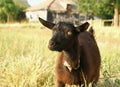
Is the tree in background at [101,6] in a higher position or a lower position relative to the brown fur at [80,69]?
lower

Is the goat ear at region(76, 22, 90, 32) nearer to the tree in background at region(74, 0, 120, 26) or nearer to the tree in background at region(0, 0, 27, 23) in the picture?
the tree in background at region(74, 0, 120, 26)

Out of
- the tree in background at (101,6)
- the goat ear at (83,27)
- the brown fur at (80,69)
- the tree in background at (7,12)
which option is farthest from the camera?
the tree in background at (7,12)

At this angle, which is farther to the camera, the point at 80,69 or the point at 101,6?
the point at 101,6

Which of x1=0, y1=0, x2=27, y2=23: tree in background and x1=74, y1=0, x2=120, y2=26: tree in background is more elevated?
x1=74, y1=0, x2=120, y2=26: tree in background

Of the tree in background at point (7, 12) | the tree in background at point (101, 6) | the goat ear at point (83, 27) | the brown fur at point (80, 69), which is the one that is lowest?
the tree in background at point (7, 12)

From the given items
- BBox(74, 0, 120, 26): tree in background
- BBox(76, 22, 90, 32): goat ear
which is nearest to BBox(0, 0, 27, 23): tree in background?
BBox(74, 0, 120, 26): tree in background

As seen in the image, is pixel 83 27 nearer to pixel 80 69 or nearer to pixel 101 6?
pixel 80 69

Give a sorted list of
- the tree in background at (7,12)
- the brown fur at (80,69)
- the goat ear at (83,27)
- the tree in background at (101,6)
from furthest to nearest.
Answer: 1. the tree in background at (7,12)
2. the tree in background at (101,6)
3. the brown fur at (80,69)
4. the goat ear at (83,27)

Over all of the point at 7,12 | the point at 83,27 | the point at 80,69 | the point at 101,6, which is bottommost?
the point at 7,12

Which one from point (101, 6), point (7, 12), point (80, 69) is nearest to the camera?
point (80, 69)

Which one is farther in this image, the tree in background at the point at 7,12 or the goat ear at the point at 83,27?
the tree in background at the point at 7,12

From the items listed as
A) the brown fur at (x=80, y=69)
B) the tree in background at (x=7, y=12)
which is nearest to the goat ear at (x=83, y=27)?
the brown fur at (x=80, y=69)

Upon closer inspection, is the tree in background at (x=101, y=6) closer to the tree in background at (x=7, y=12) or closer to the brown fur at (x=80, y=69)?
the tree in background at (x=7, y=12)

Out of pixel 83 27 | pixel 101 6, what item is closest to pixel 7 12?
pixel 101 6
